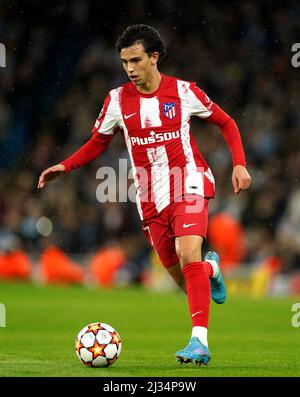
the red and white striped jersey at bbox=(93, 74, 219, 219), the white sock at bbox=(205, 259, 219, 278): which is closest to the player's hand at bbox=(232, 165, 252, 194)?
the red and white striped jersey at bbox=(93, 74, 219, 219)

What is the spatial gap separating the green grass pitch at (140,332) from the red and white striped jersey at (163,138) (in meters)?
1.16

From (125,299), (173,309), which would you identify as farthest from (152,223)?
(125,299)

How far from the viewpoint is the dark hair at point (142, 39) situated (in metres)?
→ 6.83

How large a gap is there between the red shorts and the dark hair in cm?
105

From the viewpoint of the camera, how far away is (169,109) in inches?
274

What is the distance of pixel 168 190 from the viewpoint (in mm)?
6875

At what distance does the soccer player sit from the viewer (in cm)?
679

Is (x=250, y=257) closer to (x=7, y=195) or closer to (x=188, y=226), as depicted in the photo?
(x=7, y=195)

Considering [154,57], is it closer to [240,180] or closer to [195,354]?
[240,180]

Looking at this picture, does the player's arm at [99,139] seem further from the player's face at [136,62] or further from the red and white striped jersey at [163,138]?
the player's face at [136,62]

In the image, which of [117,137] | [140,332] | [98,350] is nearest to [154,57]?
[98,350]

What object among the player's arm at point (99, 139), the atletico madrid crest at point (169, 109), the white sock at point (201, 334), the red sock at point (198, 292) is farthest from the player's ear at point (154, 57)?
the white sock at point (201, 334)

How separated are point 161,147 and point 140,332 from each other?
308cm

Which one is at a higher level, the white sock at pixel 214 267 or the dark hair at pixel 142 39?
the dark hair at pixel 142 39
